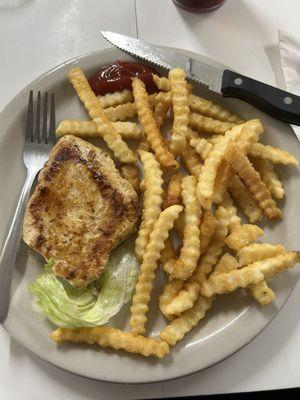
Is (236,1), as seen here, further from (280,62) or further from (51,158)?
(51,158)

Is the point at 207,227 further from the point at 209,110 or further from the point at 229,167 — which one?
the point at 209,110

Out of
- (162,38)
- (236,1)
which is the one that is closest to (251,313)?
(162,38)

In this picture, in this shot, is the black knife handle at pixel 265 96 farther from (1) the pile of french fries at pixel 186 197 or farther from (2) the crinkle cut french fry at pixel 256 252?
(2) the crinkle cut french fry at pixel 256 252

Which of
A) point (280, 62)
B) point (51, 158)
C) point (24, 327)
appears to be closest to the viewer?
point (24, 327)

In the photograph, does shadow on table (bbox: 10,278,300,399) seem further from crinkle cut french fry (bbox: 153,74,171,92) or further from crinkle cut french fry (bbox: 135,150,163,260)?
crinkle cut french fry (bbox: 153,74,171,92)

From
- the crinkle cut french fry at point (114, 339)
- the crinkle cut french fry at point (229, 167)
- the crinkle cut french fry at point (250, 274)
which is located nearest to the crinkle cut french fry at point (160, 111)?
the crinkle cut french fry at point (229, 167)

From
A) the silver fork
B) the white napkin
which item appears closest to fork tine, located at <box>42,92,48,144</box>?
the silver fork
